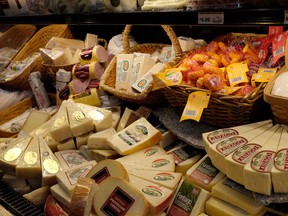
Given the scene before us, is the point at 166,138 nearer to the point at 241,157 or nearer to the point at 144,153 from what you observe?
the point at 144,153

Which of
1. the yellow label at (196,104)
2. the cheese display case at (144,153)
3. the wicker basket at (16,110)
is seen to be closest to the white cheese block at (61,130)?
the cheese display case at (144,153)

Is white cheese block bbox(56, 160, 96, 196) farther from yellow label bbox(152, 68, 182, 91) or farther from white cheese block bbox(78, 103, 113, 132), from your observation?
yellow label bbox(152, 68, 182, 91)

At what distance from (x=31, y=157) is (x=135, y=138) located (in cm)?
52

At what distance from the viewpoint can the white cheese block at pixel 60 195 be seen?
4.85 ft

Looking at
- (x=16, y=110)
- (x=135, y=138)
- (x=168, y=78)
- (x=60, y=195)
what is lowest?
(x=16, y=110)

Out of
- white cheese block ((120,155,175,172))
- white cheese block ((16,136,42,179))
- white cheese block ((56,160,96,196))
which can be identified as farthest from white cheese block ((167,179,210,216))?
white cheese block ((16,136,42,179))

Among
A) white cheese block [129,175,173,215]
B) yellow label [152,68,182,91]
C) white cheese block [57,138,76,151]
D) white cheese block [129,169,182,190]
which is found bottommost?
white cheese block [57,138,76,151]

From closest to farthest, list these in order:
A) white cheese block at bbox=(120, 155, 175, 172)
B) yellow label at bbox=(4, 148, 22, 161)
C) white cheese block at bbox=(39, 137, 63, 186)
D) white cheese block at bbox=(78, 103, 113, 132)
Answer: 1. white cheese block at bbox=(120, 155, 175, 172)
2. white cheese block at bbox=(39, 137, 63, 186)
3. yellow label at bbox=(4, 148, 22, 161)
4. white cheese block at bbox=(78, 103, 113, 132)

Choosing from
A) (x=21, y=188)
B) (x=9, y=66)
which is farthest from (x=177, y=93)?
(x=9, y=66)

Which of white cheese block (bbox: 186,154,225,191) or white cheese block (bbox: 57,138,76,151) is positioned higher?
white cheese block (bbox: 186,154,225,191)

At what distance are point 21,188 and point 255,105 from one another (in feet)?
3.80

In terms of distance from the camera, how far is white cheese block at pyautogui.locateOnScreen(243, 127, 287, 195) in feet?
3.59

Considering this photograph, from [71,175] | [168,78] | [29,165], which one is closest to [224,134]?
[168,78]

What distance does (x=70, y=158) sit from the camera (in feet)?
5.72
